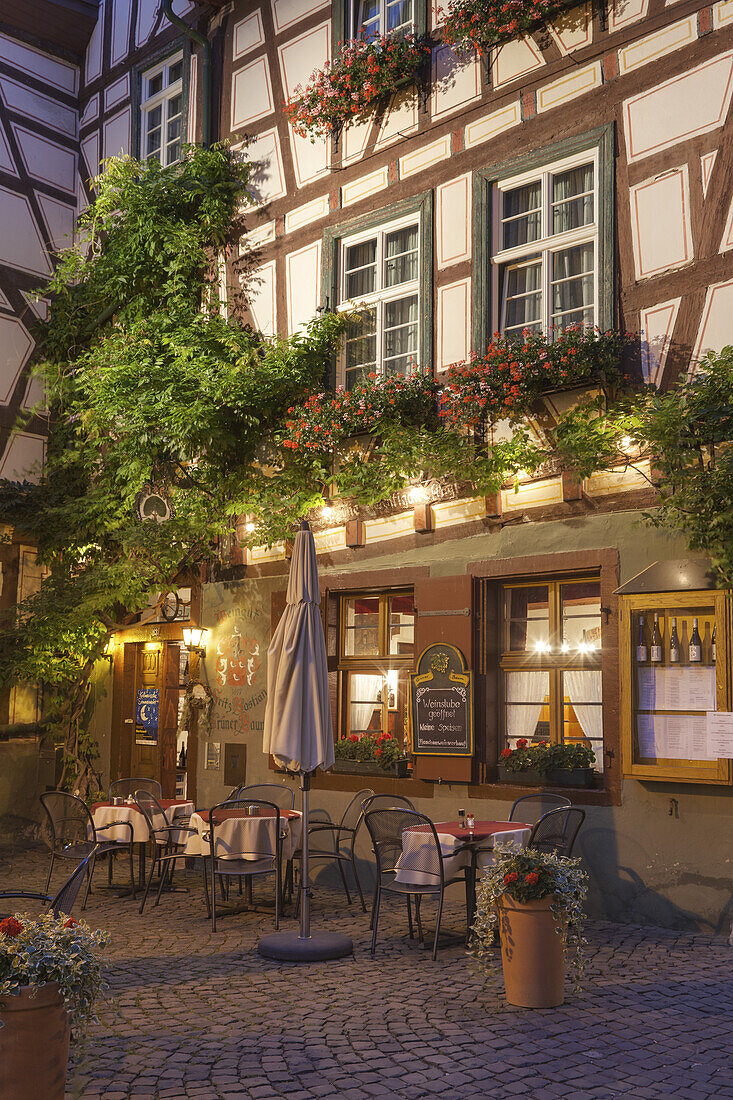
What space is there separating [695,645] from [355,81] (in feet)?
19.4

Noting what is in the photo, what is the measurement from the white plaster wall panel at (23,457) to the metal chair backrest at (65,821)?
5.39 m

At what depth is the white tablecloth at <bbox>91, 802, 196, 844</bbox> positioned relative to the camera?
8359mm

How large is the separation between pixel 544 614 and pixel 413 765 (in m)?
1.67

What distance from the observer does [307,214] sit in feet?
33.6

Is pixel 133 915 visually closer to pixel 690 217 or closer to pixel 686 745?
pixel 686 745

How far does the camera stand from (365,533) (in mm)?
9328

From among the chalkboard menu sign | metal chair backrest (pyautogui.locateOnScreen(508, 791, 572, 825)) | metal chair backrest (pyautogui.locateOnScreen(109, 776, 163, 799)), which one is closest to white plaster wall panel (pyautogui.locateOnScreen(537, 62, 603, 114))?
the chalkboard menu sign

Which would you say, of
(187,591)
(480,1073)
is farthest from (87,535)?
(480,1073)

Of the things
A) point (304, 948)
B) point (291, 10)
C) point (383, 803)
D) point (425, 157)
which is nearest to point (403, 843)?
point (304, 948)

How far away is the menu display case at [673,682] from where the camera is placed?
6605 mm

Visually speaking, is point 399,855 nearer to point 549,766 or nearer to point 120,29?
point 549,766

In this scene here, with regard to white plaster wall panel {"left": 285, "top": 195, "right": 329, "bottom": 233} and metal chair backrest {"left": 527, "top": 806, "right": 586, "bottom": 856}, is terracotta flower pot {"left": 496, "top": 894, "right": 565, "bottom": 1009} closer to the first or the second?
metal chair backrest {"left": 527, "top": 806, "right": 586, "bottom": 856}

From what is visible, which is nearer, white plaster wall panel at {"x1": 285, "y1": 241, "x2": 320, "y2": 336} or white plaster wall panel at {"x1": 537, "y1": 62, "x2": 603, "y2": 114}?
white plaster wall panel at {"x1": 537, "y1": 62, "x2": 603, "y2": 114}

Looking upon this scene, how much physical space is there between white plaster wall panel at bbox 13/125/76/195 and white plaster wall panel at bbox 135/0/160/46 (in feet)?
5.53
